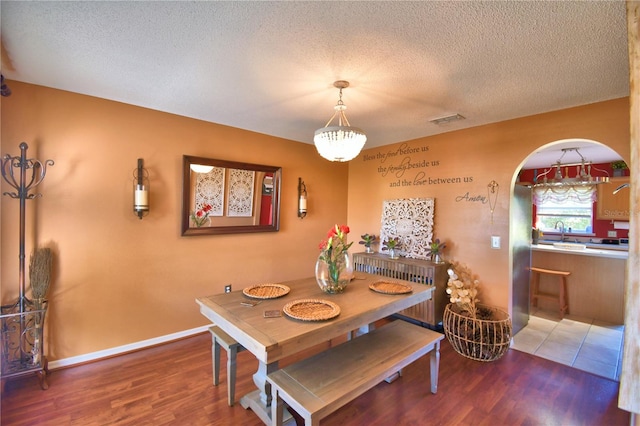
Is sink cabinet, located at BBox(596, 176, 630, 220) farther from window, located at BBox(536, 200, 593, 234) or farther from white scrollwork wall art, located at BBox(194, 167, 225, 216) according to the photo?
white scrollwork wall art, located at BBox(194, 167, 225, 216)

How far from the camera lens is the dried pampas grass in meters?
2.21

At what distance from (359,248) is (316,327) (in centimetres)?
308

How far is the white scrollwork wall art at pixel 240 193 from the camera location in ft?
10.9

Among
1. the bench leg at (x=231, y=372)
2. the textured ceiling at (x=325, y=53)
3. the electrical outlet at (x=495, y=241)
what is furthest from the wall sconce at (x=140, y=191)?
the electrical outlet at (x=495, y=241)

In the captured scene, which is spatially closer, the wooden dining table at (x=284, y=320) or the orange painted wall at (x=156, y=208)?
the wooden dining table at (x=284, y=320)

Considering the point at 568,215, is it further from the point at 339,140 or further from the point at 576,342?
the point at 339,140

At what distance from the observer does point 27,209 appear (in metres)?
2.27

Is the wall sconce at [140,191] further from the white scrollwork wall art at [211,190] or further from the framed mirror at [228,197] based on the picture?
the white scrollwork wall art at [211,190]

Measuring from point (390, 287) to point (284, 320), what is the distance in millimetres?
1005

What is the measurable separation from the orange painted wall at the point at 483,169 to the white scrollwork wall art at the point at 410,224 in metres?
0.10

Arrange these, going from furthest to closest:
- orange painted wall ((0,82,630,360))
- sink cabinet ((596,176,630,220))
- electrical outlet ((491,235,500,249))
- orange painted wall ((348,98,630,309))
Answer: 1. sink cabinet ((596,176,630,220))
2. electrical outlet ((491,235,500,249))
3. orange painted wall ((348,98,630,309))
4. orange painted wall ((0,82,630,360))

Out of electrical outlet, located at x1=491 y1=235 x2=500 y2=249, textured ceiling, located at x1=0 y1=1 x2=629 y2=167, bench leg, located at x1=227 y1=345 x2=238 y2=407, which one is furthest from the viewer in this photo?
electrical outlet, located at x1=491 y1=235 x2=500 y2=249

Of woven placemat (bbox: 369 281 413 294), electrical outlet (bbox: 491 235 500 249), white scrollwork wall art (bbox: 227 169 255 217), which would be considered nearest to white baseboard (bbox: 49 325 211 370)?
white scrollwork wall art (bbox: 227 169 255 217)

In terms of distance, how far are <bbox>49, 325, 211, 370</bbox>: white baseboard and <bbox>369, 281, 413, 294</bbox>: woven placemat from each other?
2.11 metres
